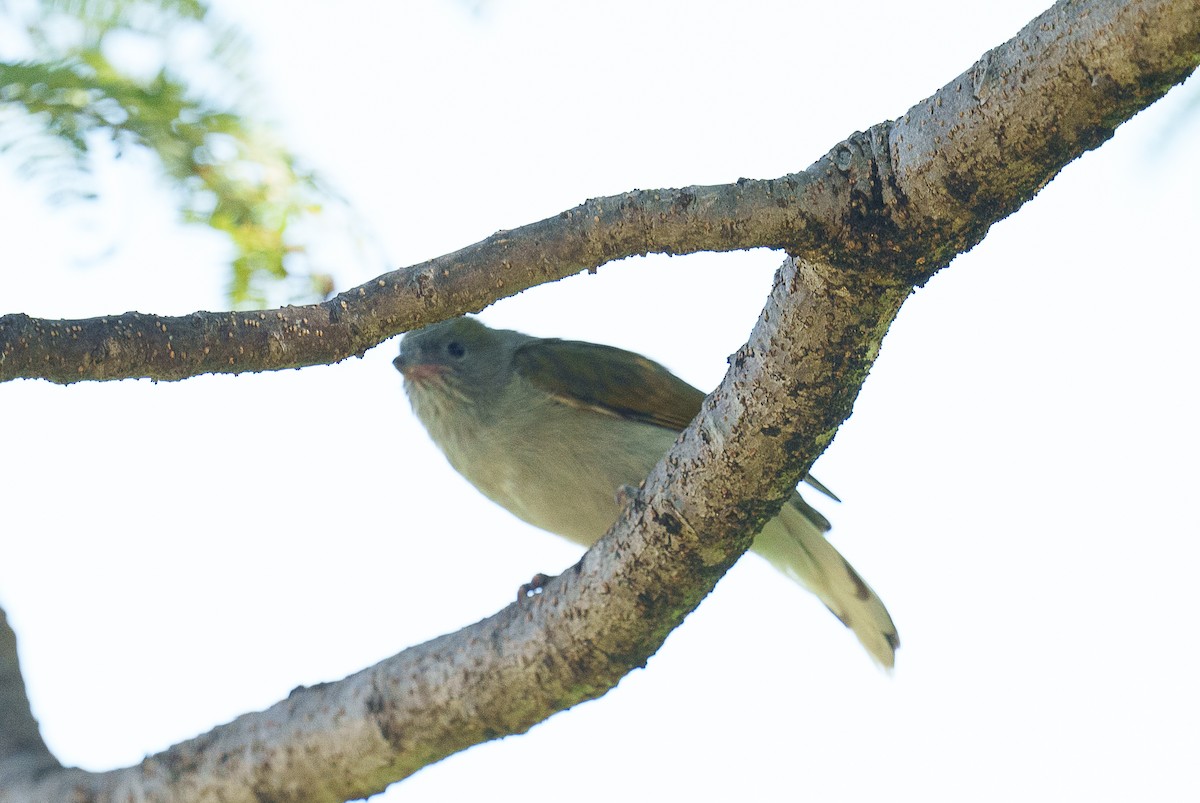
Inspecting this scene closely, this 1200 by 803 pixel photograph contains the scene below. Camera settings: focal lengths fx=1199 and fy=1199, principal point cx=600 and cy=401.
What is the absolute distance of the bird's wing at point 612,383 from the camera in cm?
520

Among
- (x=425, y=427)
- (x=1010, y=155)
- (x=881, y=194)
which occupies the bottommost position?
(x=1010, y=155)

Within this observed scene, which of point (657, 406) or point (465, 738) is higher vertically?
point (657, 406)

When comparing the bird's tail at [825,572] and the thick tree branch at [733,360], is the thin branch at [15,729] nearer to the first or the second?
the thick tree branch at [733,360]

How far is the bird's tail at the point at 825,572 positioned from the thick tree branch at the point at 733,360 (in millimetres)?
2135

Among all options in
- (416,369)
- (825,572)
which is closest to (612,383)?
(416,369)

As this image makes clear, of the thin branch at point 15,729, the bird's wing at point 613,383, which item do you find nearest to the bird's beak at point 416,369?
the bird's wing at point 613,383

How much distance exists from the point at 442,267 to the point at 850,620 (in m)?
3.42

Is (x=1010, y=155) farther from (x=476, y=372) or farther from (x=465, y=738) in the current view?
(x=476, y=372)

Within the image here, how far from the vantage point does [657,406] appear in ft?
17.1

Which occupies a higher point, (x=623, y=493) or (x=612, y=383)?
(x=612, y=383)

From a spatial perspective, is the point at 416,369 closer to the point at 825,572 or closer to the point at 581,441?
the point at 581,441

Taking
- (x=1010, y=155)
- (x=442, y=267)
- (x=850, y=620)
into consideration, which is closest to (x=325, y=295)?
(x=442, y=267)

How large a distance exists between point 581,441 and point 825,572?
120 cm

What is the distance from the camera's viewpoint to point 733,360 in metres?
2.82
